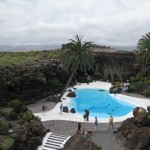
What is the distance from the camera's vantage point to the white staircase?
2806 cm

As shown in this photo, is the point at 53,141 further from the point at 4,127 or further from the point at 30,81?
the point at 30,81

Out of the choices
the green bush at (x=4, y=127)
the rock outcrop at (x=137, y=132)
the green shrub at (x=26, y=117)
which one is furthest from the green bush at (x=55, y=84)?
the green bush at (x=4, y=127)

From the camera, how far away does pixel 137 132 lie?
89.2ft

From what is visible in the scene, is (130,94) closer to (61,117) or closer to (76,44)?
(76,44)

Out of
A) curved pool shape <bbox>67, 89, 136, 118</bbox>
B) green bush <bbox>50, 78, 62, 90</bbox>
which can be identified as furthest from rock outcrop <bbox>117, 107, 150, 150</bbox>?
green bush <bbox>50, 78, 62, 90</bbox>

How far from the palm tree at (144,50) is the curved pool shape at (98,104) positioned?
893 cm

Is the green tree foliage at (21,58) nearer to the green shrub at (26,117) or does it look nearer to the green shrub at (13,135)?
the green shrub at (26,117)

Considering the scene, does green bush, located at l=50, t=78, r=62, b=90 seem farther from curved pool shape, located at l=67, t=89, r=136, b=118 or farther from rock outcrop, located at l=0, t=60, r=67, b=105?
curved pool shape, located at l=67, t=89, r=136, b=118

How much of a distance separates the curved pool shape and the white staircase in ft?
28.4

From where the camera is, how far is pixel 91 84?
56375 millimetres

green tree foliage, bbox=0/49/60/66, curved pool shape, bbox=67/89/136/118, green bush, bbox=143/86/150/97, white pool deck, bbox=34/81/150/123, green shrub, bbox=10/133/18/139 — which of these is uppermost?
green tree foliage, bbox=0/49/60/66

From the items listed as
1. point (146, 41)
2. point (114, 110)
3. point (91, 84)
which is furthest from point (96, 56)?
point (114, 110)

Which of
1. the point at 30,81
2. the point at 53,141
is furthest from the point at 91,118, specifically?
the point at 30,81

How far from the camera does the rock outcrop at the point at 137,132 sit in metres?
26.2
